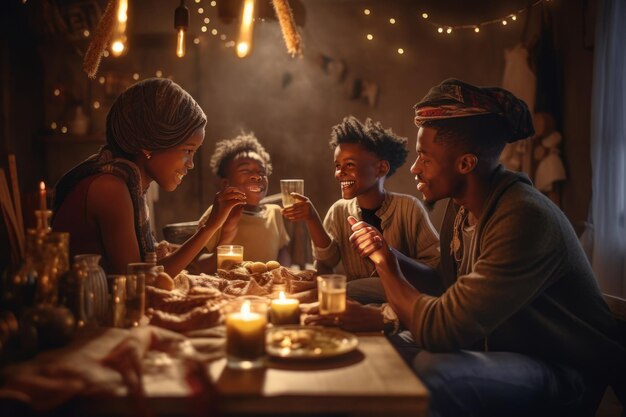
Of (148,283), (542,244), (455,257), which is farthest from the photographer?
(455,257)

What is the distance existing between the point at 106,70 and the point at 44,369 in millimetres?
6185

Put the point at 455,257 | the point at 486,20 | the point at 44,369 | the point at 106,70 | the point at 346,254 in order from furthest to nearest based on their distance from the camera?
1. the point at 106,70
2. the point at 486,20
3. the point at 346,254
4. the point at 455,257
5. the point at 44,369

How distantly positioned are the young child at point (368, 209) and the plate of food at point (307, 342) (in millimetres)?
1758

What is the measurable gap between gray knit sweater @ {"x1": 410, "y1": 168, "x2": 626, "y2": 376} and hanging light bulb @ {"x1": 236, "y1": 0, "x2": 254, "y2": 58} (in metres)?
1.42

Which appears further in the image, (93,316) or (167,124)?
(167,124)

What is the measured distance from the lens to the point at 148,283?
2.35 meters

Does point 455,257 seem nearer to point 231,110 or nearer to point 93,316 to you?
point 93,316

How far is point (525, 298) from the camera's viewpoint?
215 cm

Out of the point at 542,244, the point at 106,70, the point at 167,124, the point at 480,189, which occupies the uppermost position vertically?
the point at 106,70

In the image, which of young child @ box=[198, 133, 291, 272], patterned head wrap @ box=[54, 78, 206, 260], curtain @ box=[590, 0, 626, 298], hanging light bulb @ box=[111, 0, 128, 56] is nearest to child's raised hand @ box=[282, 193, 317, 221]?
patterned head wrap @ box=[54, 78, 206, 260]

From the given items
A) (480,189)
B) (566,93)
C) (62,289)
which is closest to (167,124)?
(62,289)

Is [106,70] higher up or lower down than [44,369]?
higher up

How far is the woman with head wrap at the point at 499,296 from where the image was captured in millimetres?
2072

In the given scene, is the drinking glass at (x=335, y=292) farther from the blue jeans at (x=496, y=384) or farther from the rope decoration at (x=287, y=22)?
the rope decoration at (x=287, y=22)
